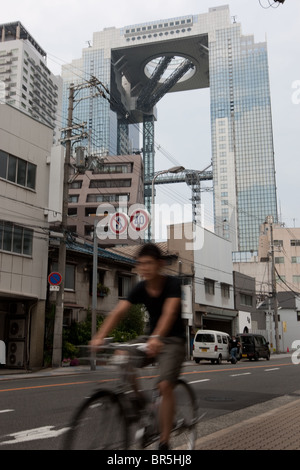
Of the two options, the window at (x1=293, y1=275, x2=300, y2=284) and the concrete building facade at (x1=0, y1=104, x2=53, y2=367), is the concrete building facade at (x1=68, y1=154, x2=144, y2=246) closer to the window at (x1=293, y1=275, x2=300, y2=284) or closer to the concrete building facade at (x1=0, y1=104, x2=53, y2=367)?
the window at (x1=293, y1=275, x2=300, y2=284)

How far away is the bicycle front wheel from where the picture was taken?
136 inches

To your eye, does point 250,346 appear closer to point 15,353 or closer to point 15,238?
point 15,353

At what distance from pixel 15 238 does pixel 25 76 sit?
130 metres

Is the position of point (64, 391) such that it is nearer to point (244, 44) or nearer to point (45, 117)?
→ point (45, 117)

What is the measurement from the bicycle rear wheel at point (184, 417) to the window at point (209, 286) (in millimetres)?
37123

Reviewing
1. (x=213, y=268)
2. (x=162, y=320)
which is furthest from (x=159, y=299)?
(x=213, y=268)

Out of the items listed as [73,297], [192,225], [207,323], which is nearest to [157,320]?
[73,297]

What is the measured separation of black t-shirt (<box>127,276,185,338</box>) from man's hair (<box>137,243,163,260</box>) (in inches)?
8.8

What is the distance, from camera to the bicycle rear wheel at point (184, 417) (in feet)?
14.4

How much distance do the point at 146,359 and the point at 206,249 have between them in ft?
130

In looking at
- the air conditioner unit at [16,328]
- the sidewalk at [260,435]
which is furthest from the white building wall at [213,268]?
the sidewalk at [260,435]

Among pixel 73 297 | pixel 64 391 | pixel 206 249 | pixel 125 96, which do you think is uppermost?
pixel 125 96
